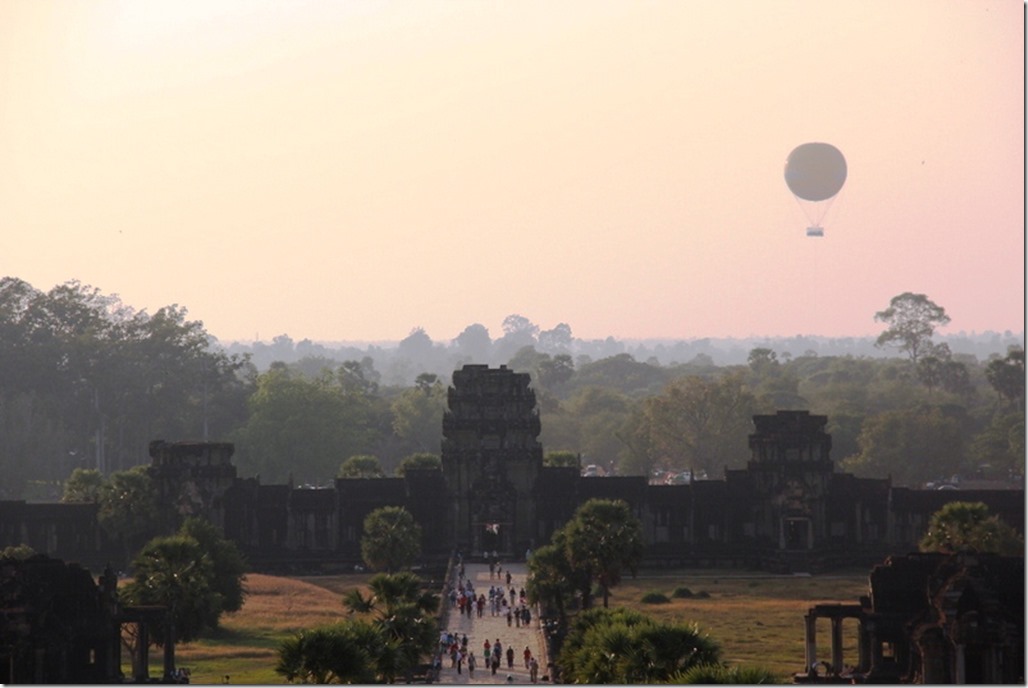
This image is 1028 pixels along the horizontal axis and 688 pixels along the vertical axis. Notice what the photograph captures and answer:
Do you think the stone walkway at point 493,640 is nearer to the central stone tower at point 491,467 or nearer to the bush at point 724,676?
the central stone tower at point 491,467

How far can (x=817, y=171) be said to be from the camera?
579 feet

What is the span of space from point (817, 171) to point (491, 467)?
241 ft

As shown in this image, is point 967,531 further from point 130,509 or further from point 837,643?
point 130,509

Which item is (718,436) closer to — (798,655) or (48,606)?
(798,655)

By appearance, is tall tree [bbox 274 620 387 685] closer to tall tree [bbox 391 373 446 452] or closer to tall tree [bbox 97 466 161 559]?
tall tree [bbox 97 466 161 559]

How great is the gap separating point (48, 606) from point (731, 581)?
A: 1844 inches

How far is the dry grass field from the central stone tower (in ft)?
23.2

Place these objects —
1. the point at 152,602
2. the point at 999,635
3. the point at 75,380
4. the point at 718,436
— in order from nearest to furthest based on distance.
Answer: the point at 999,635, the point at 152,602, the point at 718,436, the point at 75,380

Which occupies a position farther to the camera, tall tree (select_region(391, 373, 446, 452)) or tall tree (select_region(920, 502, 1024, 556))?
tall tree (select_region(391, 373, 446, 452))

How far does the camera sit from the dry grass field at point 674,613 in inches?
3024

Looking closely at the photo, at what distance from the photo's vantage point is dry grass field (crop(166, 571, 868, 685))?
7681 cm

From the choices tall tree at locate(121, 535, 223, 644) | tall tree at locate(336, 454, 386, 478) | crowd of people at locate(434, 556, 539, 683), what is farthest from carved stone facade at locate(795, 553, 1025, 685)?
tall tree at locate(336, 454, 386, 478)

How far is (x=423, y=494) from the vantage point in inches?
4363

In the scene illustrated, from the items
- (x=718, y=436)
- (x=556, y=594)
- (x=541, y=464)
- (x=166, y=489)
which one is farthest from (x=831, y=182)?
(x=556, y=594)
